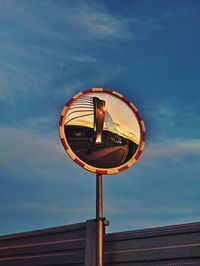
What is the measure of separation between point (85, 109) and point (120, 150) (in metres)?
0.66

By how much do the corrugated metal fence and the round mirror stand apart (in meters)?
0.76

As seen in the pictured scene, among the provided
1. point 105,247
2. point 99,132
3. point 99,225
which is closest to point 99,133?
point 99,132

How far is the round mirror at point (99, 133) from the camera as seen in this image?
488 cm

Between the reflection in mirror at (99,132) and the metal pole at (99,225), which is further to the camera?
the reflection in mirror at (99,132)

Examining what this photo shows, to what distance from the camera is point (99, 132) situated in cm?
494

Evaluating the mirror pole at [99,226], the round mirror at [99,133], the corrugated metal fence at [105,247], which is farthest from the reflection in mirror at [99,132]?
the corrugated metal fence at [105,247]

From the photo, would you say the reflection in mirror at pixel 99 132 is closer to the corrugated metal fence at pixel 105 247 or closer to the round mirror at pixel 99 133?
the round mirror at pixel 99 133

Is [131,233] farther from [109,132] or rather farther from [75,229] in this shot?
[109,132]

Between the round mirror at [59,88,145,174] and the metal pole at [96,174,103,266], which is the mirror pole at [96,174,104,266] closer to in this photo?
the metal pole at [96,174,103,266]

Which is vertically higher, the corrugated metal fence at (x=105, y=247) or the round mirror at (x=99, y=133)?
the round mirror at (x=99, y=133)

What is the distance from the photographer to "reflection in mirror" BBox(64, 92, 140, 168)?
16.1 ft

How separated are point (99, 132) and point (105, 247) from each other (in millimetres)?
1344

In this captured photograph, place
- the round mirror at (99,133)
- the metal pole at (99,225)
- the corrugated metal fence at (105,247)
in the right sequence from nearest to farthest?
the corrugated metal fence at (105,247) < the metal pole at (99,225) < the round mirror at (99,133)

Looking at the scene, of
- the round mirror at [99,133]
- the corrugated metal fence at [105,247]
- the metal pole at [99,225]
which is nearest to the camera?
the corrugated metal fence at [105,247]
